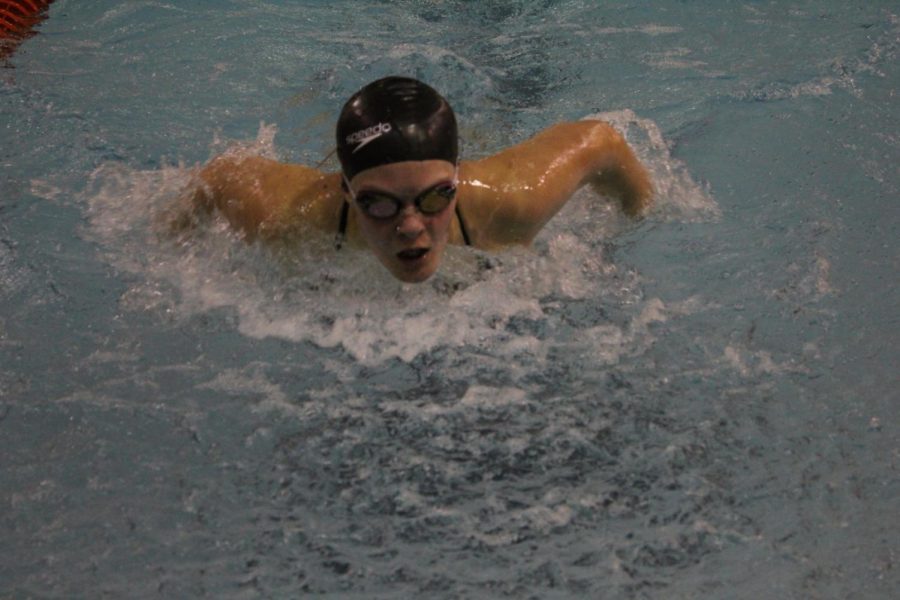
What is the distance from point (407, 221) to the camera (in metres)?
2.82

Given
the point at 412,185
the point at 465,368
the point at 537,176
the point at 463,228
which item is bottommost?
the point at 465,368

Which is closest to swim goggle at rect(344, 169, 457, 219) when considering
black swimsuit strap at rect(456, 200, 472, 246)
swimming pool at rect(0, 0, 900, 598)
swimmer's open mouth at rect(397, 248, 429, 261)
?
swimmer's open mouth at rect(397, 248, 429, 261)

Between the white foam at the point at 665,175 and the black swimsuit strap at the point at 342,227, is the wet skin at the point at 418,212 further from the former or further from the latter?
the white foam at the point at 665,175

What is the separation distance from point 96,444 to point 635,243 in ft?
6.26

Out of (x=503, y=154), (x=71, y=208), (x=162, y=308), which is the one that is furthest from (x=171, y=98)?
(x=503, y=154)

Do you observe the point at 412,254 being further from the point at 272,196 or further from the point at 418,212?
the point at 272,196

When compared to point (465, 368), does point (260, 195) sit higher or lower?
higher

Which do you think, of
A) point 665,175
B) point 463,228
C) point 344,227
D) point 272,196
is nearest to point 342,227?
point 344,227

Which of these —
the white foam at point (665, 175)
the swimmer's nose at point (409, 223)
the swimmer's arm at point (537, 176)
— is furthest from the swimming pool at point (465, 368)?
the swimmer's nose at point (409, 223)

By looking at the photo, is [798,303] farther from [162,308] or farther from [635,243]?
[162,308]

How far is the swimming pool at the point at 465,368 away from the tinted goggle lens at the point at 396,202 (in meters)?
0.35

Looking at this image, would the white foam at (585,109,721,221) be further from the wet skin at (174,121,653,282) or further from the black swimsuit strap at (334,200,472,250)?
the black swimsuit strap at (334,200,472,250)

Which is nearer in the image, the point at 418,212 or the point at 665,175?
the point at 418,212

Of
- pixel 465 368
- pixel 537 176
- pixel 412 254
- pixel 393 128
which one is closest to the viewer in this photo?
pixel 393 128
